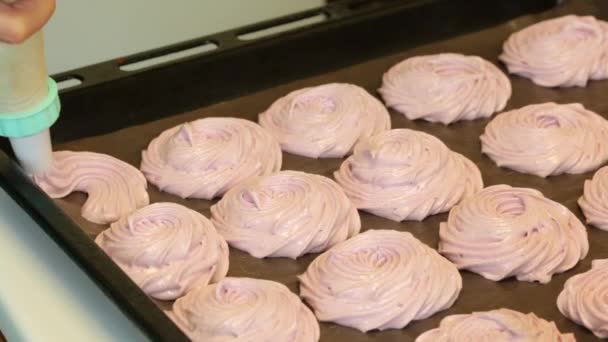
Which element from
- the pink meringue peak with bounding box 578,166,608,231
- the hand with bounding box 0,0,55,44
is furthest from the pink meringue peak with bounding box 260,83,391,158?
the hand with bounding box 0,0,55,44

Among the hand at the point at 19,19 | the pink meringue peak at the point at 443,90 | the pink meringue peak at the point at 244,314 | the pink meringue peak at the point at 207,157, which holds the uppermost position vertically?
the hand at the point at 19,19

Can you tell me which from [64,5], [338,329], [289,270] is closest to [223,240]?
[289,270]

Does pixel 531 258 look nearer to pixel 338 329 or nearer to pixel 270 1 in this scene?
pixel 338 329

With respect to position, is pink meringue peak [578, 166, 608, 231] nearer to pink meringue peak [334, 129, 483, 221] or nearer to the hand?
pink meringue peak [334, 129, 483, 221]

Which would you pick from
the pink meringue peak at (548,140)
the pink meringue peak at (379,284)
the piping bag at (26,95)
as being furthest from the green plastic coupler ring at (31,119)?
the pink meringue peak at (548,140)

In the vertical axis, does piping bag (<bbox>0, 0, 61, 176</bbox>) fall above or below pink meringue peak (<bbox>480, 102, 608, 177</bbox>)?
above

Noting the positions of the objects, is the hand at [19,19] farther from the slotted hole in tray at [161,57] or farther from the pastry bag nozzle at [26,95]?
the slotted hole in tray at [161,57]

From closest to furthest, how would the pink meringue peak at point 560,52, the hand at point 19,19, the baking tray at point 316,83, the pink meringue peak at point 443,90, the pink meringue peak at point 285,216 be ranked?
the hand at point 19,19
the baking tray at point 316,83
the pink meringue peak at point 285,216
the pink meringue peak at point 443,90
the pink meringue peak at point 560,52

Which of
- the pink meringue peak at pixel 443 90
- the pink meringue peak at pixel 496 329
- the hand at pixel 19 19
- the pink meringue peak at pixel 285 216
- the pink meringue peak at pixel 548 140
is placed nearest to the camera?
the hand at pixel 19 19
